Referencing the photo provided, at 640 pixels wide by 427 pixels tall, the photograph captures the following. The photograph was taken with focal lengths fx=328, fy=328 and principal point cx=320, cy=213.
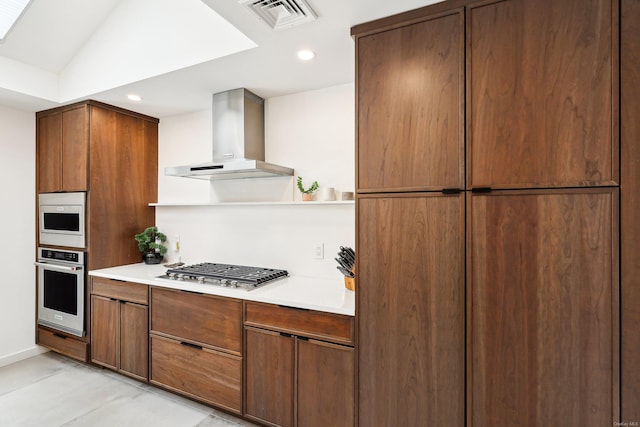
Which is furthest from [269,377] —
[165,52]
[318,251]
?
[165,52]

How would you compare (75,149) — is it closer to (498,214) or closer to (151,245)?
(151,245)

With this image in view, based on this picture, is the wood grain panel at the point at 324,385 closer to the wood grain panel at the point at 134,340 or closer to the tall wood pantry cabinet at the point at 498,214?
the tall wood pantry cabinet at the point at 498,214

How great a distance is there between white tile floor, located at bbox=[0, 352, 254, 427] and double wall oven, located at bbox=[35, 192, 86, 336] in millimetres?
406

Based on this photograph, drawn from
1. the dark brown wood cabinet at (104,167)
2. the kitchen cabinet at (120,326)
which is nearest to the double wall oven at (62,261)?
the dark brown wood cabinet at (104,167)

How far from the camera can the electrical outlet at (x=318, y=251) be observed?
270cm

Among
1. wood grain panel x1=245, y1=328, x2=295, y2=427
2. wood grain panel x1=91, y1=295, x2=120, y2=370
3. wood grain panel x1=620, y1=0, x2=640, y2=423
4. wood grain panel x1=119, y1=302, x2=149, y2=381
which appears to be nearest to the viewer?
wood grain panel x1=620, y1=0, x2=640, y2=423

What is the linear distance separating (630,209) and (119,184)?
3.76 meters

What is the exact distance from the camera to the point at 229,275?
2.48 metres

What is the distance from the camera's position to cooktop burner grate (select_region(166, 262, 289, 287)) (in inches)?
93.3

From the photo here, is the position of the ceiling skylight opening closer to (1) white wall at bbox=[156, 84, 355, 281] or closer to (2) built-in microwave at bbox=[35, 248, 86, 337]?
(1) white wall at bbox=[156, 84, 355, 281]

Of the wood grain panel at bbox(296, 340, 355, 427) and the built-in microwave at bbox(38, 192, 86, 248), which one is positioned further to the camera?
the built-in microwave at bbox(38, 192, 86, 248)

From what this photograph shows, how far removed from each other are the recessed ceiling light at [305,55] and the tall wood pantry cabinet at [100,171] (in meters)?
2.10

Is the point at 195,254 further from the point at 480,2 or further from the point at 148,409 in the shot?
the point at 480,2

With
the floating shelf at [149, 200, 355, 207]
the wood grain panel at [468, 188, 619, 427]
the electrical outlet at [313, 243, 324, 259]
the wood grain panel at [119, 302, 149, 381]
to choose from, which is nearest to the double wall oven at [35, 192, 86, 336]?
the wood grain panel at [119, 302, 149, 381]
